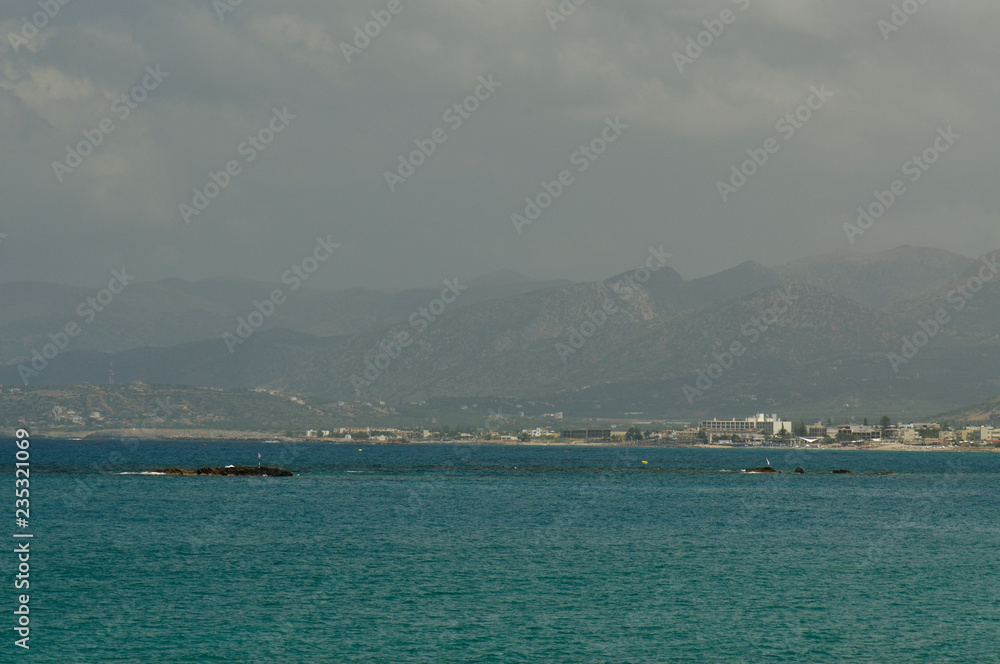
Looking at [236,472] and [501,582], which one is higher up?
[501,582]

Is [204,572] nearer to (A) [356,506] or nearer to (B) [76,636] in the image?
(B) [76,636]

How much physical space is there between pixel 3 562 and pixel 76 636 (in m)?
25.7

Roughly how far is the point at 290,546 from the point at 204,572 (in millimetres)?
14379

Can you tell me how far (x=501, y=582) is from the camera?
237 ft

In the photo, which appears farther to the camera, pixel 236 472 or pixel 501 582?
pixel 236 472

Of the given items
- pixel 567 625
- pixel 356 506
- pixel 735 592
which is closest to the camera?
pixel 567 625

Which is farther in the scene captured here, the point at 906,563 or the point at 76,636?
the point at 906,563

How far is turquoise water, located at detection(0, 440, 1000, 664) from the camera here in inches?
2172

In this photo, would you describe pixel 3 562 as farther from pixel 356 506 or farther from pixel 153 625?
pixel 356 506

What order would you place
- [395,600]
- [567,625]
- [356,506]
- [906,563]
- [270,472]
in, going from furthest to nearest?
[270,472] < [356,506] < [906,563] < [395,600] < [567,625]

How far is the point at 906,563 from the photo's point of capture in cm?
8481

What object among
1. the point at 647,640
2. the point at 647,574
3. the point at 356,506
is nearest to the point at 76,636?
the point at 647,640

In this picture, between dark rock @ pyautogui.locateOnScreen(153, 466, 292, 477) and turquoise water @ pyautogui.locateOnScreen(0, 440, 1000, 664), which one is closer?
turquoise water @ pyautogui.locateOnScreen(0, 440, 1000, 664)

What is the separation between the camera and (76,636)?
55750 millimetres
